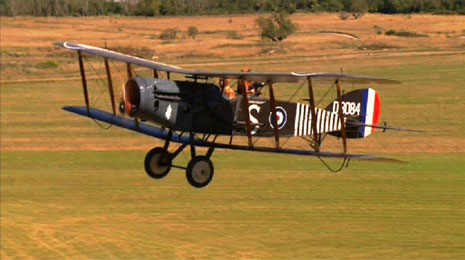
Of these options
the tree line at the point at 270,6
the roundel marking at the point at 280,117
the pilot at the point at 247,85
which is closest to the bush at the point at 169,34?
the tree line at the point at 270,6

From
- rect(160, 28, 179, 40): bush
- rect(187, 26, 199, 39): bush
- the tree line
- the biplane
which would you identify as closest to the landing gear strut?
the biplane

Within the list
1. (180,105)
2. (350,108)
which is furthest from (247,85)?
(350,108)

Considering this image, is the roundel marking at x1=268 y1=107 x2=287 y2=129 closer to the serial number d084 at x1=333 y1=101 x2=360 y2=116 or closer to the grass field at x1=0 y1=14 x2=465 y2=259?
the serial number d084 at x1=333 y1=101 x2=360 y2=116

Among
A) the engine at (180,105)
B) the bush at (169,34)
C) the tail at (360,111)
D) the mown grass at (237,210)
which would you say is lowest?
the bush at (169,34)

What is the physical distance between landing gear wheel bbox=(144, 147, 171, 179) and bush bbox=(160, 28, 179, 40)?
226 feet

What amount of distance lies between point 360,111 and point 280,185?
27322mm

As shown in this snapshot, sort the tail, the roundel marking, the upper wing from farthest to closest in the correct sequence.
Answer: the tail, the roundel marking, the upper wing

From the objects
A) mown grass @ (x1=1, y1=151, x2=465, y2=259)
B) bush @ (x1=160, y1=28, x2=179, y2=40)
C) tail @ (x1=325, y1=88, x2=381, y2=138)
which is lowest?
bush @ (x1=160, y1=28, x2=179, y2=40)

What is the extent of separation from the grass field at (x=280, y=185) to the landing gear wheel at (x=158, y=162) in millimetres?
7831

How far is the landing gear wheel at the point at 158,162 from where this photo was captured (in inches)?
786

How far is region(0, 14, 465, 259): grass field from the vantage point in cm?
3797

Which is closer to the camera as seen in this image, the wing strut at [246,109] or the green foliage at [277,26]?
the wing strut at [246,109]

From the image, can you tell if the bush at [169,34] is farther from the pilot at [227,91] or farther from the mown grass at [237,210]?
the pilot at [227,91]

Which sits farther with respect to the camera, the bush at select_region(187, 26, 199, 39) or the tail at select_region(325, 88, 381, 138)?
the bush at select_region(187, 26, 199, 39)
